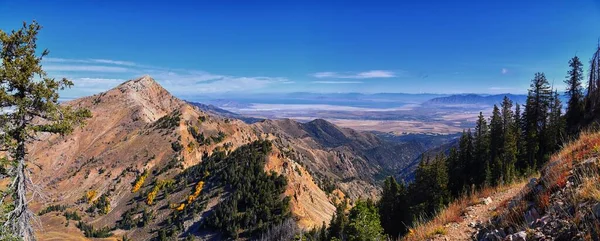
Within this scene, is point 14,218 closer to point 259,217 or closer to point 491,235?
point 491,235

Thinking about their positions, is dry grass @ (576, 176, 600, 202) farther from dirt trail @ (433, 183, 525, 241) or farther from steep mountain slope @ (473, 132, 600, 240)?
dirt trail @ (433, 183, 525, 241)

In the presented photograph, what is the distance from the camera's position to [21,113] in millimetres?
15469

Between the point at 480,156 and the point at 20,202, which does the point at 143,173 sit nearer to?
the point at 480,156

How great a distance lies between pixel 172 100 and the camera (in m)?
188

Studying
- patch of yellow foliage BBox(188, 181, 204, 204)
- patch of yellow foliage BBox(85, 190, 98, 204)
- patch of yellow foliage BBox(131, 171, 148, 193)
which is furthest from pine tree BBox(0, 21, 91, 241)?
patch of yellow foliage BBox(85, 190, 98, 204)

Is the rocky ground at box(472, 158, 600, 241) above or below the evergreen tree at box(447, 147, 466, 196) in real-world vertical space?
above

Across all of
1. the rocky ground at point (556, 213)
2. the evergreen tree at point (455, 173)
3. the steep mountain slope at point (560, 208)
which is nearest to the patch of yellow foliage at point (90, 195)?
the evergreen tree at point (455, 173)

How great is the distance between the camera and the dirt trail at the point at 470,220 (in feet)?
40.1

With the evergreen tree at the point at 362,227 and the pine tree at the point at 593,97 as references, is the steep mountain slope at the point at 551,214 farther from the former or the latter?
the pine tree at the point at 593,97

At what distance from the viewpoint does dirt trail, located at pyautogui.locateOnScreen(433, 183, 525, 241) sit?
12208 mm

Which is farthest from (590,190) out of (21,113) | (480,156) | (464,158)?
(464,158)

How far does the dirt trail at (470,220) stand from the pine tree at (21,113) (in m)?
18.4

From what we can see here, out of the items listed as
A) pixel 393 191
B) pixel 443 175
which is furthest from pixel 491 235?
pixel 393 191

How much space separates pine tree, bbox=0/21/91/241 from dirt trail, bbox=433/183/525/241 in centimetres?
1841
